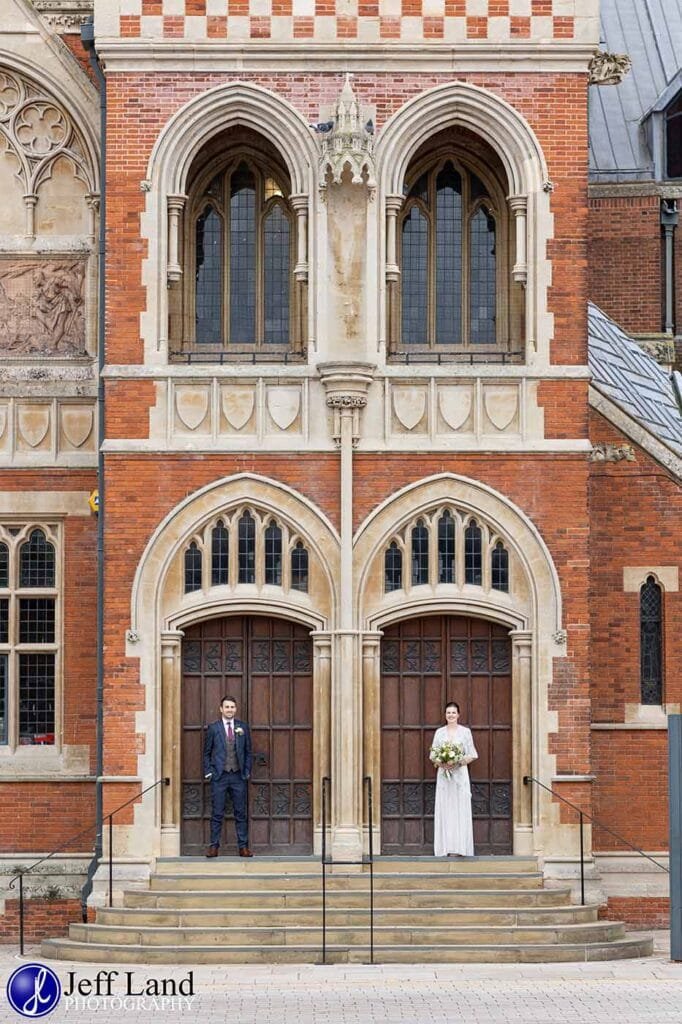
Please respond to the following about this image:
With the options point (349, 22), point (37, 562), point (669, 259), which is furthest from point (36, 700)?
point (669, 259)

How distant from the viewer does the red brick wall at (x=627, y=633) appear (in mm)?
24938

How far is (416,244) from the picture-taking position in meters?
25.3

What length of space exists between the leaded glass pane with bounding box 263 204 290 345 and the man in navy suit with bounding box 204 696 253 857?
14.0 feet

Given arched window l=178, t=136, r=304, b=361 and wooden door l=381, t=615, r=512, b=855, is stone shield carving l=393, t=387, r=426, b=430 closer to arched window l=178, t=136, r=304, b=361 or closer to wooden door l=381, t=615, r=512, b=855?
arched window l=178, t=136, r=304, b=361

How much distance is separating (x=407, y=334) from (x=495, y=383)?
1.42 meters

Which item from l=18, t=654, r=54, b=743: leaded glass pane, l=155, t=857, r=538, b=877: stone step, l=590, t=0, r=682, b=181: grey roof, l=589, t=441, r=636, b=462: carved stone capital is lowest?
l=155, t=857, r=538, b=877: stone step

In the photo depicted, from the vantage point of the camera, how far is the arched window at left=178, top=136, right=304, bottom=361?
25219mm

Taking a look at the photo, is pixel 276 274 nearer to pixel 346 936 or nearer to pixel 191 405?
pixel 191 405

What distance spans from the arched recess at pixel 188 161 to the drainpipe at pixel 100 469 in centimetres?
61

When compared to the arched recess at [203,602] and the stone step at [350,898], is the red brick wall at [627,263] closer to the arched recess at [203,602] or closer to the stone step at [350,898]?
the arched recess at [203,602]

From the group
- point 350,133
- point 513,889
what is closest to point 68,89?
point 350,133

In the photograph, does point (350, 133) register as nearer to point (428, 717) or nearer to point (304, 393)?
point (304, 393)

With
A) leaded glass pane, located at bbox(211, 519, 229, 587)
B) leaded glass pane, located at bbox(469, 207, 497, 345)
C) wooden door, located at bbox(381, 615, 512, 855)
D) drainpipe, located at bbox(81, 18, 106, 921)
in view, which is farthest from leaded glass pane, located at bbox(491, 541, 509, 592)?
drainpipe, located at bbox(81, 18, 106, 921)

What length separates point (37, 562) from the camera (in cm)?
2577
